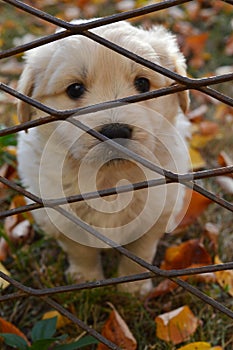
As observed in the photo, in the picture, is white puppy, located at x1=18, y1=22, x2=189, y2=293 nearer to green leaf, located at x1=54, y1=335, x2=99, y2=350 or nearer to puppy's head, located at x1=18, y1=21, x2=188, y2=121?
puppy's head, located at x1=18, y1=21, x2=188, y2=121

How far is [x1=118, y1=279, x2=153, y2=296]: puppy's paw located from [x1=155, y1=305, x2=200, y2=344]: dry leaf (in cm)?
23

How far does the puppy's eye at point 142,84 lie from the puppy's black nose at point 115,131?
309 mm

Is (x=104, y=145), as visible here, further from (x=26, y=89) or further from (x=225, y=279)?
(x=225, y=279)

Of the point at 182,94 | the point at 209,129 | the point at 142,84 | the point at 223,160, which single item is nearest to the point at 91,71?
the point at 142,84

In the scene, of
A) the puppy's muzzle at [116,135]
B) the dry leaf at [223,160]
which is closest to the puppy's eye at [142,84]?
the puppy's muzzle at [116,135]

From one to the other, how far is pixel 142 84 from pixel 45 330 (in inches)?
37.4

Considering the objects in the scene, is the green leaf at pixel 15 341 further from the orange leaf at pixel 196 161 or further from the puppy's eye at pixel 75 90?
the orange leaf at pixel 196 161

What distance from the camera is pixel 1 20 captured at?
15.0 feet

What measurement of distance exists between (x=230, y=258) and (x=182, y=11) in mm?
2988

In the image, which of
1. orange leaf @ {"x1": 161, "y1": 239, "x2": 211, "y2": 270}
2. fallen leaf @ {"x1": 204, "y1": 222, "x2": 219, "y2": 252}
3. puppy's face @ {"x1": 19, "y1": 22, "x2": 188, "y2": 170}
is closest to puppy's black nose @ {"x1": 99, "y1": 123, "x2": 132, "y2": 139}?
puppy's face @ {"x1": 19, "y1": 22, "x2": 188, "y2": 170}

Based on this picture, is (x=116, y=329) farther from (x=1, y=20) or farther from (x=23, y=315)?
(x=1, y=20)

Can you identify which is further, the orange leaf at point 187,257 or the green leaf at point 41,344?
the orange leaf at point 187,257

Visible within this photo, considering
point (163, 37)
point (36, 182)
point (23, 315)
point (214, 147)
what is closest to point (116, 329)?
point (23, 315)

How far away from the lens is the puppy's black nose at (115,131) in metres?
1.64
